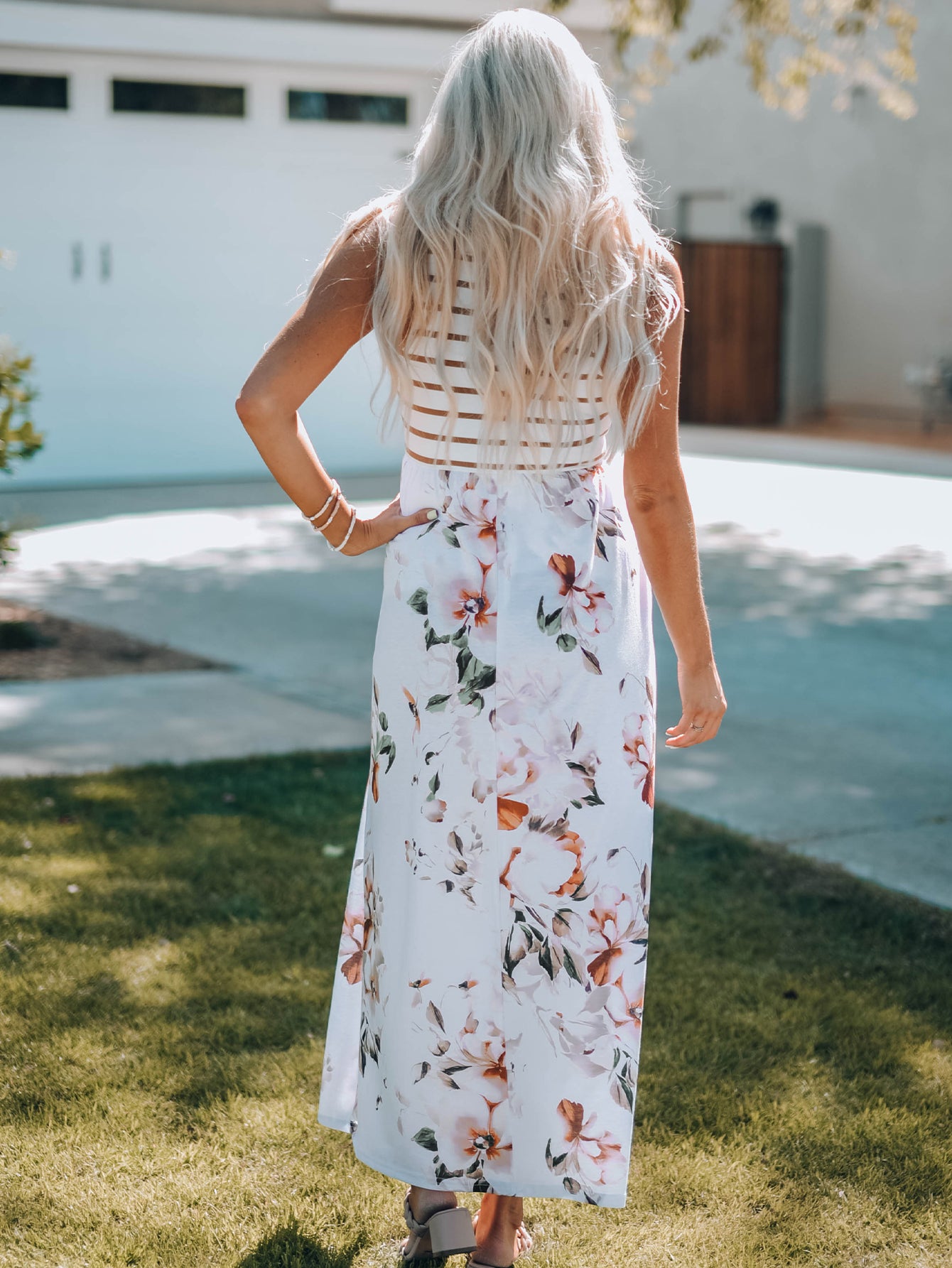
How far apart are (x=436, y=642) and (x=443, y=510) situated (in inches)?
8.1

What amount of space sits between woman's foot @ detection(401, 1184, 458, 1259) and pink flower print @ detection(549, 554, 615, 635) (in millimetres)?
960

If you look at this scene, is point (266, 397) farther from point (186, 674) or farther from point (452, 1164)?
point (186, 674)

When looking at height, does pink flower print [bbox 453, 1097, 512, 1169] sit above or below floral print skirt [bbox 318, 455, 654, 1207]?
below

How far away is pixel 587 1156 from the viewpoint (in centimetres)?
241

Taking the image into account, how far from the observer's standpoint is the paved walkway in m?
4.96

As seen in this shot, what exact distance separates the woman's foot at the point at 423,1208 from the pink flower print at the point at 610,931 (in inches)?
18.4

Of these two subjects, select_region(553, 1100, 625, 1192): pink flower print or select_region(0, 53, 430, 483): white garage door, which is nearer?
select_region(553, 1100, 625, 1192): pink flower print

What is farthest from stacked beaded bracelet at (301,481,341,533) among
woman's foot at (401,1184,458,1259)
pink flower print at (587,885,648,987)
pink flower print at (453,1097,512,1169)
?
woman's foot at (401,1184,458,1259)

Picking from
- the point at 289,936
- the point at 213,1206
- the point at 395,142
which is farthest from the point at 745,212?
the point at 213,1206

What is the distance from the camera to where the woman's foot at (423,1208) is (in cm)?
250

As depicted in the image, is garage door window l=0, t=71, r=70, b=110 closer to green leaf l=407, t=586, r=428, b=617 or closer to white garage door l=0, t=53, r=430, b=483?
white garage door l=0, t=53, r=430, b=483

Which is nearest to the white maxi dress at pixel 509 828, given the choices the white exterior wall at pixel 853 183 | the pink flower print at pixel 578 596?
the pink flower print at pixel 578 596

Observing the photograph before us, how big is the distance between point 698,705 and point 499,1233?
94 centimetres

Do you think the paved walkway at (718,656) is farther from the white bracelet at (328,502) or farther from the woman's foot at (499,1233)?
the white bracelet at (328,502)
